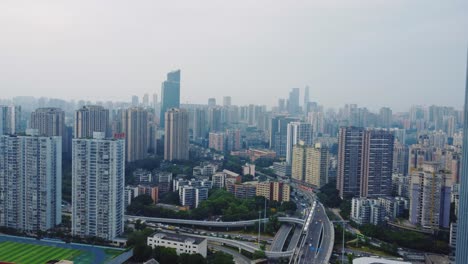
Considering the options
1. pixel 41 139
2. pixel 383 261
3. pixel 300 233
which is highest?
pixel 41 139

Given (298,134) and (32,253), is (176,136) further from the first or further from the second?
(32,253)

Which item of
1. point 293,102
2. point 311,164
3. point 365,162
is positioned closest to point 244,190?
point 365,162

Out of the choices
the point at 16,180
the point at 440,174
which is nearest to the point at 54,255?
the point at 16,180

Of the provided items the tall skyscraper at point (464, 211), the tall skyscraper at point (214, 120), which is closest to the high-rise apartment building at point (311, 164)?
the tall skyscraper at point (464, 211)

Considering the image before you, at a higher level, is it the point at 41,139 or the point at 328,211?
the point at 41,139

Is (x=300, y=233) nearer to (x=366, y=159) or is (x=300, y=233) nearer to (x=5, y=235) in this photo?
(x=366, y=159)

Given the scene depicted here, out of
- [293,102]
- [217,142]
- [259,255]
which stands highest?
[293,102]

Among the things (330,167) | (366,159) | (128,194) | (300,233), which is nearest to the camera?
(300,233)
